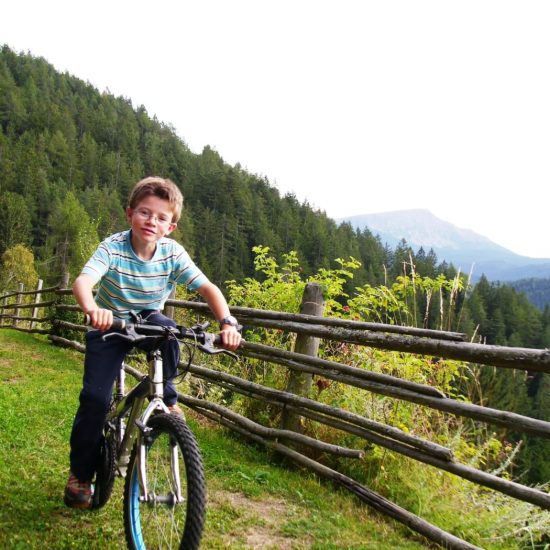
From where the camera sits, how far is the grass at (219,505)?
2.50 metres

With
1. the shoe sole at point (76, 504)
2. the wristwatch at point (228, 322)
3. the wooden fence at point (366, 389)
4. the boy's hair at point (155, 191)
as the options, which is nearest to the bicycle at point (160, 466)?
the wristwatch at point (228, 322)

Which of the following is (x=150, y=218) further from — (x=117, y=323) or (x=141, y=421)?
(x=141, y=421)

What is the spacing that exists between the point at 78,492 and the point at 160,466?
0.78 meters

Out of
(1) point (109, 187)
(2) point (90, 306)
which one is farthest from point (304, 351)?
(1) point (109, 187)

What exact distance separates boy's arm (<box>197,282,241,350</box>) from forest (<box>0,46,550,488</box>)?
128ft

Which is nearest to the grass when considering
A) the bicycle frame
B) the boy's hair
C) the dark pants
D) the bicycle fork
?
the dark pants

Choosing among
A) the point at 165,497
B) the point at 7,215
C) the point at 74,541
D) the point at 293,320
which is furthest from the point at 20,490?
the point at 7,215

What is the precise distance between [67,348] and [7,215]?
59248 millimetres

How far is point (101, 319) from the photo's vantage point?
185 centimetres

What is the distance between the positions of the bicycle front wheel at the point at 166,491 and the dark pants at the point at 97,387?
0.36 meters

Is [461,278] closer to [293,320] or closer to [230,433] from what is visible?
[293,320]

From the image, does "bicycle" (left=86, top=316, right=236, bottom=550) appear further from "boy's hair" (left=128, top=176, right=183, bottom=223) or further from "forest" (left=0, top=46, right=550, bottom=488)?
"forest" (left=0, top=46, right=550, bottom=488)

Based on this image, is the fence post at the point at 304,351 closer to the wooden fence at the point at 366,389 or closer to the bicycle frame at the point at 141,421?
the wooden fence at the point at 366,389

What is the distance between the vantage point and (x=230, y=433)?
14.7 feet
